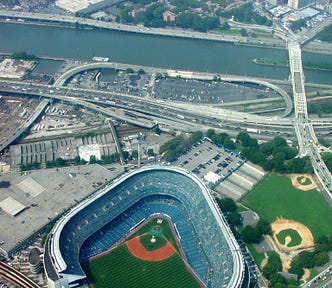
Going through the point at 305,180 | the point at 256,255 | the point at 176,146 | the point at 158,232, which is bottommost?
the point at 256,255

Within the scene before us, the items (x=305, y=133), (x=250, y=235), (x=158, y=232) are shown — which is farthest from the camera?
(x=305, y=133)

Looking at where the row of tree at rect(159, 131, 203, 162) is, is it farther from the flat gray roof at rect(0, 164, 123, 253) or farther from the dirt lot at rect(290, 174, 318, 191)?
the dirt lot at rect(290, 174, 318, 191)

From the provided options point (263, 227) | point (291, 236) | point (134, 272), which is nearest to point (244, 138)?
point (263, 227)

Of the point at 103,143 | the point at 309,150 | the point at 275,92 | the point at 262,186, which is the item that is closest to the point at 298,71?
the point at 275,92

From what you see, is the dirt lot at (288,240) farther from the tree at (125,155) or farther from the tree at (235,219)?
the tree at (125,155)

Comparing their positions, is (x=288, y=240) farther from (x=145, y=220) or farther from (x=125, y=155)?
(x=125, y=155)
